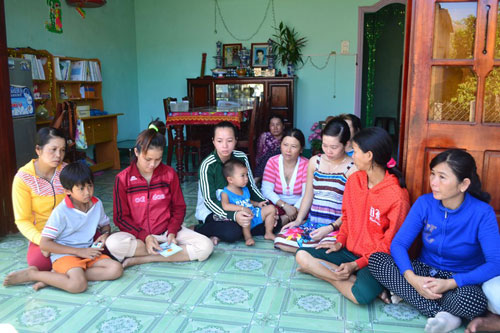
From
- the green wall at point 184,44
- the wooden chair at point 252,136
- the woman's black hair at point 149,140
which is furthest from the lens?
the green wall at point 184,44

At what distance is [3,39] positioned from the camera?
3.01 metres

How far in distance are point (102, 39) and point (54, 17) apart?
1113 millimetres

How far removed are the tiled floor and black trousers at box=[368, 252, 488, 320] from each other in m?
0.10

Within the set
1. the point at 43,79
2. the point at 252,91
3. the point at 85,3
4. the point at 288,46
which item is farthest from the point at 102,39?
the point at 288,46

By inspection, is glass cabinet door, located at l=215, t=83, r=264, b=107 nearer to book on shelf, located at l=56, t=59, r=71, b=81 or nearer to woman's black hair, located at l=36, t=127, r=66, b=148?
book on shelf, located at l=56, t=59, r=71, b=81

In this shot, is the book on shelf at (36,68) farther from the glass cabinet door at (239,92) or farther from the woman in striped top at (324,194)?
the woman in striped top at (324,194)

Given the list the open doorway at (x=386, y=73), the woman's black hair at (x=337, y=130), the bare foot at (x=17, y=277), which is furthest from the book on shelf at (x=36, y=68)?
the open doorway at (x=386, y=73)

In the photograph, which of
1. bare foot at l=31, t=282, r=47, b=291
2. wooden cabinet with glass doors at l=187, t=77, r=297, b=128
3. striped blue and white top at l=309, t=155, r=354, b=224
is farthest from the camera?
wooden cabinet with glass doors at l=187, t=77, r=297, b=128

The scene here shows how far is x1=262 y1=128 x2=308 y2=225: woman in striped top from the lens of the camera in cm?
315

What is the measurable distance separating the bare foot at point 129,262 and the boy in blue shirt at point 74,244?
0.40ft

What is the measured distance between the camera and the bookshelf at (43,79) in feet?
15.5

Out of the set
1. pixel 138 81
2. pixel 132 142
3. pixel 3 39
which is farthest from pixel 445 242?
pixel 138 81

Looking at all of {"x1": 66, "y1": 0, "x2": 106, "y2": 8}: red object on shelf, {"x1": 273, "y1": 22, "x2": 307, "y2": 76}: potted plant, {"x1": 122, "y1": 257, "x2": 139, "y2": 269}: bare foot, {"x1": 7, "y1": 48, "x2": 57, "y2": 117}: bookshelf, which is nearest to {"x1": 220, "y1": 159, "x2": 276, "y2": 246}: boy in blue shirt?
{"x1": 122, "y1": 257, "x2": 139, "y2": 269}: bare foot

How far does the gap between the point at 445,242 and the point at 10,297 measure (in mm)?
2163
